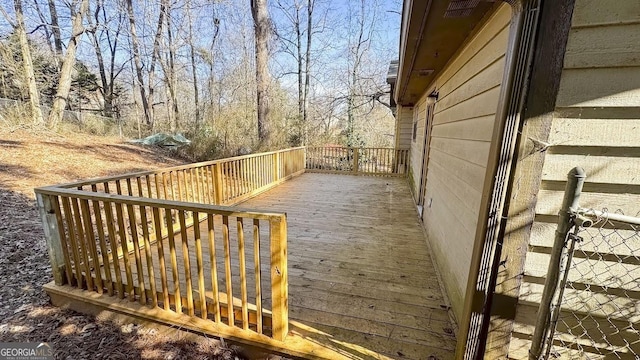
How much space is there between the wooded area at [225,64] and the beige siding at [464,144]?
7.28 meters

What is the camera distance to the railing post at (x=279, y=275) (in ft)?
5.55

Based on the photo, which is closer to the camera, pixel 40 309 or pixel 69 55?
pixel 40 309

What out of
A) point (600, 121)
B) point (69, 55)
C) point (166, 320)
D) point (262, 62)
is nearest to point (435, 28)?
point (600, 121)

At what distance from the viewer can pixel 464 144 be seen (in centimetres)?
229

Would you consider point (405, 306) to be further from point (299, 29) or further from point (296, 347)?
point (299, 29)

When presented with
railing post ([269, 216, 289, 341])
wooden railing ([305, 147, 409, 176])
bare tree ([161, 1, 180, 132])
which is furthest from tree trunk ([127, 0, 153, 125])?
railing post ([269, 216, 289, 341])

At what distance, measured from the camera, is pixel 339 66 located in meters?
14.7

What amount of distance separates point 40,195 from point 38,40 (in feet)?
48.4

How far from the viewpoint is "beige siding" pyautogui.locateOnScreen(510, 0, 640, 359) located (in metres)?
1.16

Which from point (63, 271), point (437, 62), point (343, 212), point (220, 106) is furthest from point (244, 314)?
point (220, 106)

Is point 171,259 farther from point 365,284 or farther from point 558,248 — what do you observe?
point 558,248

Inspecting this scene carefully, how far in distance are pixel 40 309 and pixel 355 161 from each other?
7.70 m

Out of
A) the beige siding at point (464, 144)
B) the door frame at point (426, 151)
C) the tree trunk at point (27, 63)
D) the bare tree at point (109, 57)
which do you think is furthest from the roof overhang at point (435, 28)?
the bare tree at point (109, 57)

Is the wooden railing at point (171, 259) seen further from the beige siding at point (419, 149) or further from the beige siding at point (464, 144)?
the beige siding at point (419, 149)
